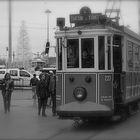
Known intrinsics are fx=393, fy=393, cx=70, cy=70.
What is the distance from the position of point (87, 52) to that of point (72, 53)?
49cm

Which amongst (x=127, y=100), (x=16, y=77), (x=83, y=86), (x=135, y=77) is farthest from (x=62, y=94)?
(x=16, y=77)

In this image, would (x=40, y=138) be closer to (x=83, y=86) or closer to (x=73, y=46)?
(x=83, y=86)

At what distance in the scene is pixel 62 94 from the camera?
454 inches

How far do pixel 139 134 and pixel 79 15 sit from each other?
159 inches

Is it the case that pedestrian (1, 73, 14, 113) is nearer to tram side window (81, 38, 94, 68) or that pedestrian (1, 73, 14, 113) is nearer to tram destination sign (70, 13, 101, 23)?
tram destination sign (70, 13, 101, 23)

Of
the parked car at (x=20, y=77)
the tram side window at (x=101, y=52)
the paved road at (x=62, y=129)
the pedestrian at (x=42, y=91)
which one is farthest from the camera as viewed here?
the parked car at (x=20, y=77)

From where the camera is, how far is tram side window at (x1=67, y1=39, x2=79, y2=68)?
11.5 meters

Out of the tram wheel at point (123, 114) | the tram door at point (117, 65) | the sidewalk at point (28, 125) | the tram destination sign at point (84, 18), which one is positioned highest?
the tram destination sign at point (84, 18)

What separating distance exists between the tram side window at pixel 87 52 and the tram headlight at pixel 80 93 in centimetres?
69

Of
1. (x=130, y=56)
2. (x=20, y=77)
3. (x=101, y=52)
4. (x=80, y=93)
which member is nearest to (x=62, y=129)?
(x=80, y=93)

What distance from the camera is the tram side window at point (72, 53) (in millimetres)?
11500

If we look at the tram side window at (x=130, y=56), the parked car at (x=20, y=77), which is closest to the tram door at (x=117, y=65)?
the tram side window at (x=130, y=56)

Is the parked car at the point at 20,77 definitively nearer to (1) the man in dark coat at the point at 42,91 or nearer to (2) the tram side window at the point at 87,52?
(1) the man in dark coat at the point at 42,91

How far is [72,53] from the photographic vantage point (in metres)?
11.6
